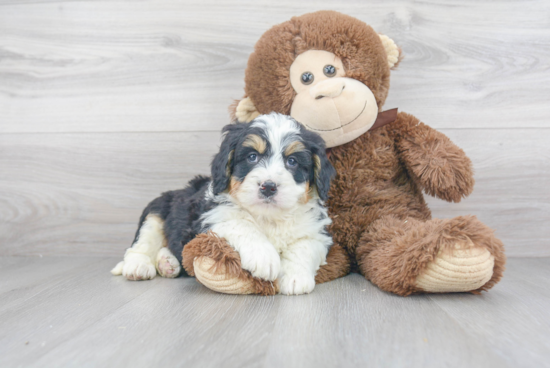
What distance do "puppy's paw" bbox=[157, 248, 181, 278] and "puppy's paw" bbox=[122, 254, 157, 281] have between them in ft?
0.12

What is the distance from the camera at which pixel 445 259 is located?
154 cm

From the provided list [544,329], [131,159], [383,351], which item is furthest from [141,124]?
[544,329]

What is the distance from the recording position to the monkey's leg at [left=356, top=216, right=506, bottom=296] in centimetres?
154

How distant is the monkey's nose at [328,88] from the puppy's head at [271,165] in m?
0.18

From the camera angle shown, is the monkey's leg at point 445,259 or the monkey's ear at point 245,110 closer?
the monkey's leg at point 445,259

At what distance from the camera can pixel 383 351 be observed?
117 cm

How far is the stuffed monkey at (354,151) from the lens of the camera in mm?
1702

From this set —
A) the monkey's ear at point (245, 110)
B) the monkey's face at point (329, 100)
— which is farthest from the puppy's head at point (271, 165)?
the monkey's ear at point (245, 110)

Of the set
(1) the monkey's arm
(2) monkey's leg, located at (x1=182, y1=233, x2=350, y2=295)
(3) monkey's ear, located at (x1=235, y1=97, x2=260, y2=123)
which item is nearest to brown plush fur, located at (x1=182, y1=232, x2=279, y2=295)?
(2) monkey's leg, located at (x1=182, y1=233, x2=350, y2=295)

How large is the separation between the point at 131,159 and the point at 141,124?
0.75 feet

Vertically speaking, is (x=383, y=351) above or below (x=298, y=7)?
below

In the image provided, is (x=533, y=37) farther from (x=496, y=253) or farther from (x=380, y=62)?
(x=496, y=253)

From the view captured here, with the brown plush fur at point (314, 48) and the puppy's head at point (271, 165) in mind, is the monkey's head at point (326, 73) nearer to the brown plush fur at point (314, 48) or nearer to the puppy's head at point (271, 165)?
the brown plush fur at point (314, 48)

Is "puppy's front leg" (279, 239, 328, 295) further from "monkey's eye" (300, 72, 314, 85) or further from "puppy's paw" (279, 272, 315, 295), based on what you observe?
"monkey's eye" (300, 72, 314, 85)
